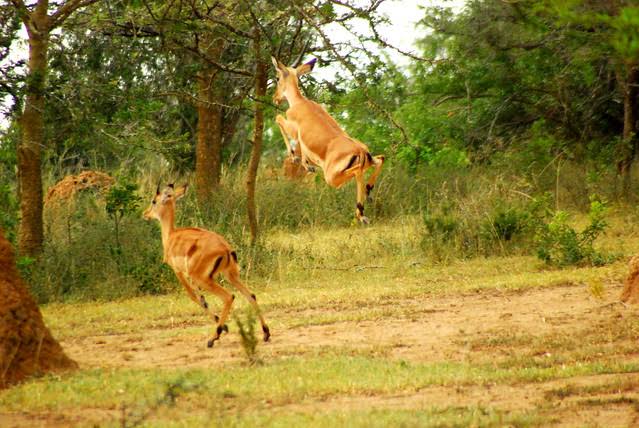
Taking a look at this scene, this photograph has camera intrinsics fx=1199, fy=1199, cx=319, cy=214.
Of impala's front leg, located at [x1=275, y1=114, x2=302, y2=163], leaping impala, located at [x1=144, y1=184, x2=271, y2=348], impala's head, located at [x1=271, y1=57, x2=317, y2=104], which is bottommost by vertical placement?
leaping impala, located at [x1=144, y1=184, x2=271, y2=348]

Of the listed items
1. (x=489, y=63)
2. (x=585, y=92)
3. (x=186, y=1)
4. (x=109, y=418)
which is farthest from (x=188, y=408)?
(x=585, y=92)

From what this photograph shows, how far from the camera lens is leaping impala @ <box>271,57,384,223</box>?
612 centimetres

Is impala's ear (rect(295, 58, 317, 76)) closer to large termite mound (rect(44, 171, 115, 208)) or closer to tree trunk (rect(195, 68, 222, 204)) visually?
large termite mound (rect(44, 171, 115, 208))

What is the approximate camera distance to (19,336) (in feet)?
27.6

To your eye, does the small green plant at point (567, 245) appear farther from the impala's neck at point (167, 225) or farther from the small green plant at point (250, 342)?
the small green plant at point (250, 342)

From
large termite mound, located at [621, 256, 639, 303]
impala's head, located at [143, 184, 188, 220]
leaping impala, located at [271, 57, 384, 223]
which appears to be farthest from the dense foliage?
large termite mound, located at [621, 256, 639, 303]

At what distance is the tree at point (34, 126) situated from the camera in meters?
12.8

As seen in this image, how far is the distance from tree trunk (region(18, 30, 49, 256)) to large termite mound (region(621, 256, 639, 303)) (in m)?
6.23

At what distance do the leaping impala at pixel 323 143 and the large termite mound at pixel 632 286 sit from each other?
516 centimetres

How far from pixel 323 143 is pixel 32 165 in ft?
27.4

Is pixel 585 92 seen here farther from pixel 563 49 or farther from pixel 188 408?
pixel 188 408

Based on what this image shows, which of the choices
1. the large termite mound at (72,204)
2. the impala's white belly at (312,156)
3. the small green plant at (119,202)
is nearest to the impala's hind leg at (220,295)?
the impala's white belly at (312,156)

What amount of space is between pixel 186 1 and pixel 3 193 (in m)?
4.79

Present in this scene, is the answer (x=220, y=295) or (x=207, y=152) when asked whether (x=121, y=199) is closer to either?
(x=207, y=152)
